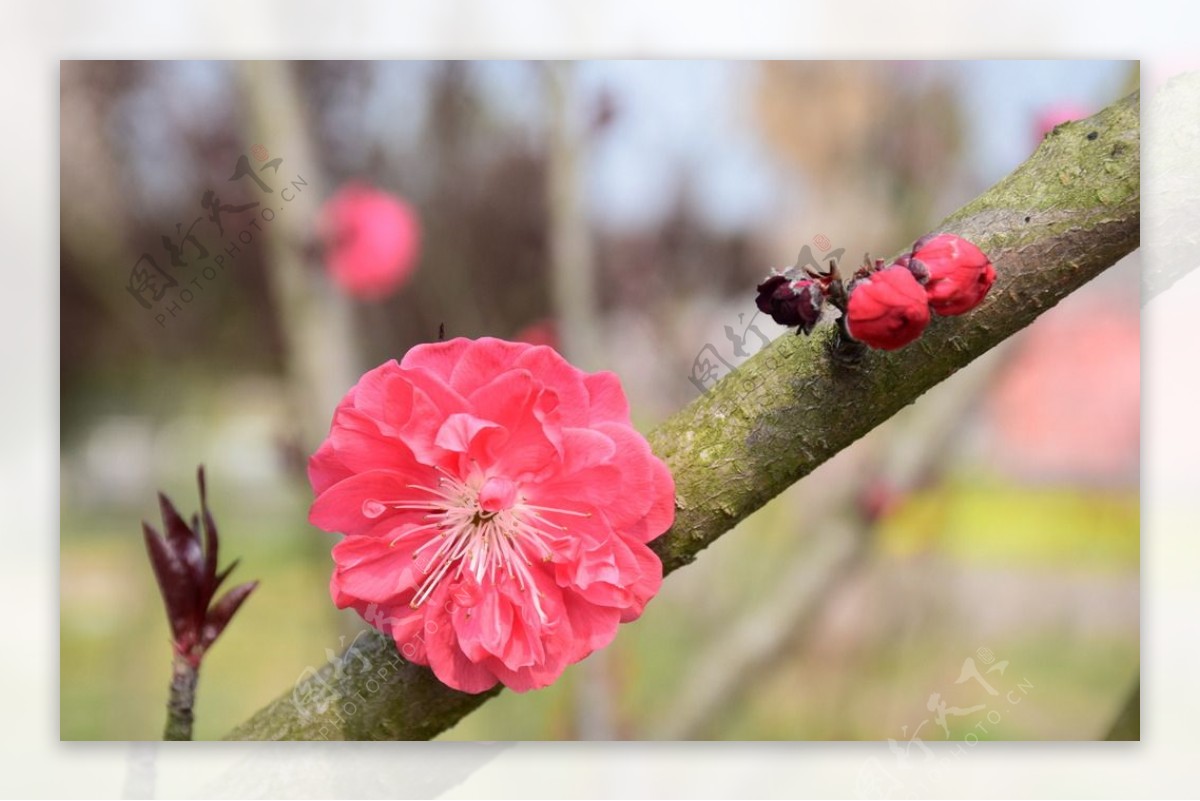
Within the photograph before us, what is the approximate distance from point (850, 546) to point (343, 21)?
0.93m

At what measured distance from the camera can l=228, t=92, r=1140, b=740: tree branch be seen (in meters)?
0.85

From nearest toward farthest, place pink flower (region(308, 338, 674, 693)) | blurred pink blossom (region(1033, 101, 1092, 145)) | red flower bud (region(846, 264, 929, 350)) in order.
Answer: red flower bud (region(846, 264, 929, 350)) < pink flower (region(308, 338, 674, 693)) < blurred pink blossom (region(1033, 101, 1092, 145))

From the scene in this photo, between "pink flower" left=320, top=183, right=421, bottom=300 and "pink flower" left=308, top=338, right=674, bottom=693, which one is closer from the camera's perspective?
"pink flower" left=308, top=338, right=674, bottom=693

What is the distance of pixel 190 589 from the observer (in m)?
1.06

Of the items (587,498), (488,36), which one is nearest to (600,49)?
(488,36)

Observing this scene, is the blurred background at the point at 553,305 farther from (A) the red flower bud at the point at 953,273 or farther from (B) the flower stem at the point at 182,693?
(A) the red flower bud at the point at 953,273

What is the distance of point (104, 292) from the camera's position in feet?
4.58

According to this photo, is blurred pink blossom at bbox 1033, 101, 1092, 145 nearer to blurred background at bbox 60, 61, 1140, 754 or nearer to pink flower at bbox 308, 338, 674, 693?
blurred background at bbox 60, 61, 1140, 754

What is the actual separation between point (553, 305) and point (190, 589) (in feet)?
1.91

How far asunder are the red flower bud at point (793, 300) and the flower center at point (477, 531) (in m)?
0.28

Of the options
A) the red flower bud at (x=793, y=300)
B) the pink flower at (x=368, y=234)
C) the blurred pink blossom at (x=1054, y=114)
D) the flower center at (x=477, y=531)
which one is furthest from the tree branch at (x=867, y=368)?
the pink flower at (x=368, y=234)

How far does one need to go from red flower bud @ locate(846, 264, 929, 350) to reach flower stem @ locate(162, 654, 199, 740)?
681 millimetres

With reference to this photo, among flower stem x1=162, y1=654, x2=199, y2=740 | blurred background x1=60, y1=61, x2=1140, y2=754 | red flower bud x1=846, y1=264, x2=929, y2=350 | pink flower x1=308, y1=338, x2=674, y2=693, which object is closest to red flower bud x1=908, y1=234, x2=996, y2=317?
red flower bud x1=846, y1=264, x2=929, y2=350

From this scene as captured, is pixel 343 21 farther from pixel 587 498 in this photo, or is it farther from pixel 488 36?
pixel 587 498
